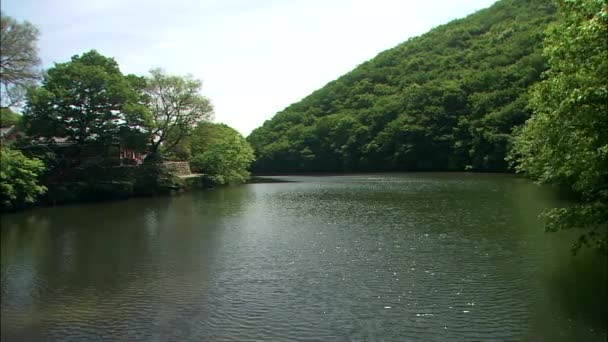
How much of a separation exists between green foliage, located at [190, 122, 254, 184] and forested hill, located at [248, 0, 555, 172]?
34.8 m

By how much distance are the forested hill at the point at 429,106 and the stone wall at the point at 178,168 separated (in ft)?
142

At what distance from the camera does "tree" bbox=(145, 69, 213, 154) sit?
180 ft

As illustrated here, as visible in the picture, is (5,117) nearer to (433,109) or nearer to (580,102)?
(580,102)

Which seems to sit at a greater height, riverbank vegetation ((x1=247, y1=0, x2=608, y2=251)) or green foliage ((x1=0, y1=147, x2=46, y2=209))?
riverbank vegetation ((x1=247, y1=0, x2=608, y2=251))

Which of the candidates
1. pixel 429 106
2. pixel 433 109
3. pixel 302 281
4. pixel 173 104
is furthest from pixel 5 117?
pixel 429 106

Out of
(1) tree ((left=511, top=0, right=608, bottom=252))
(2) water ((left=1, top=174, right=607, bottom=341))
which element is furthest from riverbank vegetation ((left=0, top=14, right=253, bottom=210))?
(1) tree ((left=511, top=0, right=608, bottom=252))

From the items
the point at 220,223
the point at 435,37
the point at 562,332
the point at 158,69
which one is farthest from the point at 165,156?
the point at 435,37

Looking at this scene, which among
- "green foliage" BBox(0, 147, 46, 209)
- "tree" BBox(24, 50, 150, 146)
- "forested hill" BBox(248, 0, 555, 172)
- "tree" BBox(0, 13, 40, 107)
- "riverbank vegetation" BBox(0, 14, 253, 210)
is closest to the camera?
"tree" BBox(0, 13, 40, 107)

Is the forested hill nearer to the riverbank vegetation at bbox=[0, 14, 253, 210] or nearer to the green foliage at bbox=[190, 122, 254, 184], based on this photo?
the green foliage at bbox=[190, 122, 254, 184]

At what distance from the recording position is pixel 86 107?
42.5m

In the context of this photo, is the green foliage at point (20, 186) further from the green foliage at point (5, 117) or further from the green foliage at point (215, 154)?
the green foliage at point (215, 154)

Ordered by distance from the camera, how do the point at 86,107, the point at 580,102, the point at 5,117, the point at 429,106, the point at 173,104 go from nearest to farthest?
the point at 580,102
the point at 5,117
the point at 86,107
the point at 173,104
the point at 429,106

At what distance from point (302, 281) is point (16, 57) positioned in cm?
1015

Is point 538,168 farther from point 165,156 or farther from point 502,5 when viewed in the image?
point 502,5
